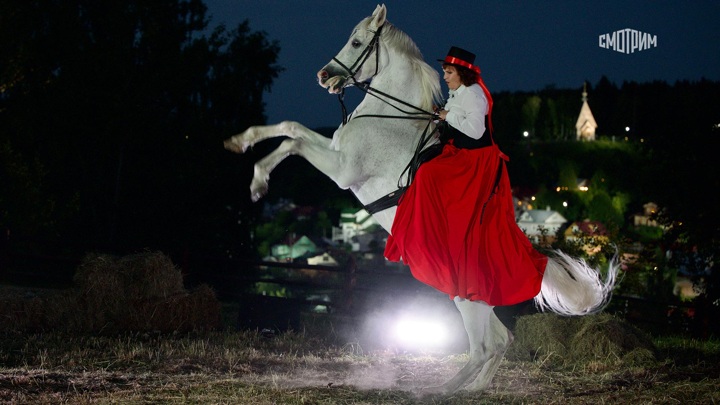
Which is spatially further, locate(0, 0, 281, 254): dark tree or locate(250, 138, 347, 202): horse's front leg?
locate(0, 0, 281, 254): dark tree

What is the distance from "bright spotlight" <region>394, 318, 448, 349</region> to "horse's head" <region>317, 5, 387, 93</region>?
418 centimetres

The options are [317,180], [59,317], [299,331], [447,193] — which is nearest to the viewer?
[447,193]

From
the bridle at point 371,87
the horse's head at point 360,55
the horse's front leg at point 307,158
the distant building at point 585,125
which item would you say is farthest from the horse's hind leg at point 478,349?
the distant building at point 585,125

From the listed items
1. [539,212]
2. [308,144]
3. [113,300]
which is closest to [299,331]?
[113,300]

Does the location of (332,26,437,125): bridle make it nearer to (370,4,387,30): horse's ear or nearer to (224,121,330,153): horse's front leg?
(370,4,387,30): horse's ear

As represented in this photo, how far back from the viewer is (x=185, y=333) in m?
9.53

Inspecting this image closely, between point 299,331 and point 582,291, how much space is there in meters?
5.08

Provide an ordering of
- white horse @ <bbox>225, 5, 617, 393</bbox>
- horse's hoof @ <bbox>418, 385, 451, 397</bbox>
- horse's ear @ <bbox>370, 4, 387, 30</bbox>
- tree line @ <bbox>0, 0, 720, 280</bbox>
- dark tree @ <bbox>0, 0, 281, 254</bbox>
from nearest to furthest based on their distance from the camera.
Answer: horse's hoof @ <bbox>418, 385, 451, 397</bbox> → white horse @ <bbox>225, 5, 617, 393</bbox> → horse's ear @ <bbox>370, 4, 387, 30</bbox> → tree line @ <bbox>0, 0, 720, 280</bbox> → dark tree @ <bbox>0, 0, 281, 254</bbox>

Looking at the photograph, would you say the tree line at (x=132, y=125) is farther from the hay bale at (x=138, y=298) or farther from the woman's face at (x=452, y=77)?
the woman's face at (x=452, y=77)

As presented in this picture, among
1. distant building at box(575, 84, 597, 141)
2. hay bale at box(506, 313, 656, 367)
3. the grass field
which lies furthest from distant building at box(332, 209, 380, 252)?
the grass field

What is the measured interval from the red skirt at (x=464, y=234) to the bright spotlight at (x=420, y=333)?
3583 millimetres

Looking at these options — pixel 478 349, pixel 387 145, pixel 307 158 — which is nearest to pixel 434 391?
pixel 478 349

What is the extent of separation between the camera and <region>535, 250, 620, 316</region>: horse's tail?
627 centimetres

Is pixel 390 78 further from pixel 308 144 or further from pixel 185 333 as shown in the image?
pixel 185 333
